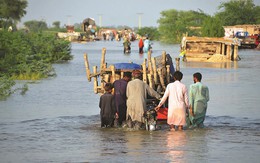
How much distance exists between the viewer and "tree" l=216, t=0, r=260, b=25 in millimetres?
86125

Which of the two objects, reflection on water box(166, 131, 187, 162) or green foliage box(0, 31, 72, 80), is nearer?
reflection on water box(166, 131, 187, 162)

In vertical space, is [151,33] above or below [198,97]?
below

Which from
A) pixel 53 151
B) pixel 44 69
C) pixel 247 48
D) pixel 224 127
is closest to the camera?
pixel 53 151

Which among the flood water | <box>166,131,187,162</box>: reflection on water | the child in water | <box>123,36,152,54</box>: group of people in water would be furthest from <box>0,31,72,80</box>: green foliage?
<box>123,36,152,54</box>: group of people in water

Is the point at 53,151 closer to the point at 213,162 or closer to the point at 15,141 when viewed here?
the point at 15,141

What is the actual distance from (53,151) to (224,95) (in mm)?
11603

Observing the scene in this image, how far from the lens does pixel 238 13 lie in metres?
87.1

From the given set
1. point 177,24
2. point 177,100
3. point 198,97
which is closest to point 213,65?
point 198,97

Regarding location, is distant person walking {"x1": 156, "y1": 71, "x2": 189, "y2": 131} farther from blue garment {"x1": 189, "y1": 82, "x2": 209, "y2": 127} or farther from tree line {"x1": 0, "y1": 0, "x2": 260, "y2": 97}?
tree line {"x1": 0, "y1": 0, "x2": 260, "y2": 97}

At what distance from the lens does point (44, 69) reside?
3125cm

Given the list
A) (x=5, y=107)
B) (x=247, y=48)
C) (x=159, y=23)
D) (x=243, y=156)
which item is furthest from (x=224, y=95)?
(x=159, y=23)

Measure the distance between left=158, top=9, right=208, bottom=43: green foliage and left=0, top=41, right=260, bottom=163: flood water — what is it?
2410 inches

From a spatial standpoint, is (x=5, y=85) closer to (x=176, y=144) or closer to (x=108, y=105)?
(x=108, y=105)

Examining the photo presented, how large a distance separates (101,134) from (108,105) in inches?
22.6
